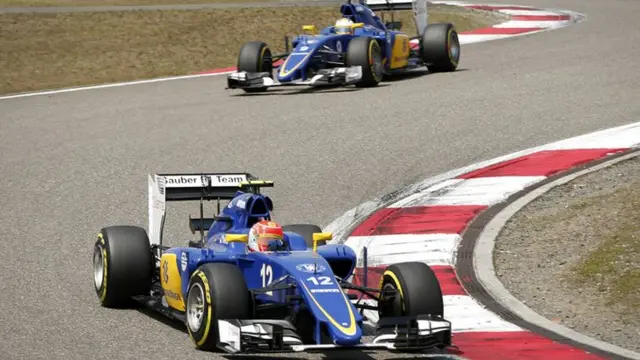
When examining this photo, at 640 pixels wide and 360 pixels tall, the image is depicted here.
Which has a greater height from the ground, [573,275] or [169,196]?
[169,196]

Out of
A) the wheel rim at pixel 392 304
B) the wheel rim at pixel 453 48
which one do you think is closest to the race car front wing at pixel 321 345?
the wheel rim at pixel 392 304

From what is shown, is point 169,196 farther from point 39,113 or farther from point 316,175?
point 39,113

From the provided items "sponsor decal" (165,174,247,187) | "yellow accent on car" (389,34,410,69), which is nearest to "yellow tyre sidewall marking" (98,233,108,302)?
"sponsor decal" (165,174,247,187)

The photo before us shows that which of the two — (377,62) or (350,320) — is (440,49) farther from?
(350,320)

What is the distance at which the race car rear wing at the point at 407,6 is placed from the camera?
2188 cm

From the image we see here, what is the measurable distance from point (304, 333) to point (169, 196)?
6.78ft

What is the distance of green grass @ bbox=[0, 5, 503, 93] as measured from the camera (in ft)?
80.2

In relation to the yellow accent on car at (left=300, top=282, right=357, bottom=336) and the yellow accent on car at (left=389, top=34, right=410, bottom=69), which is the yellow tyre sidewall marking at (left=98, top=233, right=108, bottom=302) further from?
the yellow accent on car at (left=389, top=34, right=410, bottom=69)

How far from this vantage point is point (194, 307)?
27.0 feet

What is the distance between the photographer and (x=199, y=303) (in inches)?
322

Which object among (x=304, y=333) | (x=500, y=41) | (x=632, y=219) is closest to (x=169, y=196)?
(x=304, y=333)

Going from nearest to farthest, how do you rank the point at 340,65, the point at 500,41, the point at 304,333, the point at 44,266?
1. the point at 304,333
2. the point at 44,266
3. the point at 340,65
4. the point at 500,41

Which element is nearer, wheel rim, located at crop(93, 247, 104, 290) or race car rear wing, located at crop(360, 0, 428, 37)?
wheel rim, located at crop(93, 247, 104, 290)

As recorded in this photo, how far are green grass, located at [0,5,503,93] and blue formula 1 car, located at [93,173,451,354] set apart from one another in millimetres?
14167
